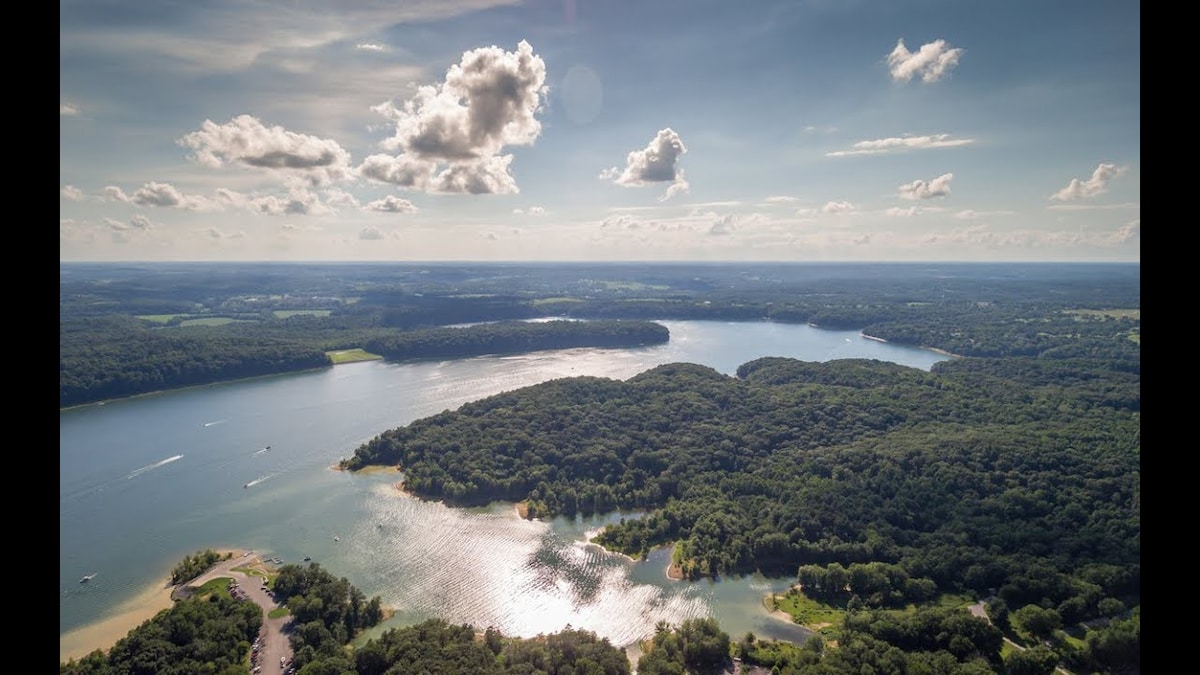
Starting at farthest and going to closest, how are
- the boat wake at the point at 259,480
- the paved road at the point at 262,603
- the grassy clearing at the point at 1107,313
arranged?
the grassy clearing at the point at 1107,313
the boat wake at the point at 259,480
the paved road at the point at 262,603

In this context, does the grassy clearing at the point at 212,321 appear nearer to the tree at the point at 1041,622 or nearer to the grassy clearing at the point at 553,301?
the grassy clearing at the point at 553,301

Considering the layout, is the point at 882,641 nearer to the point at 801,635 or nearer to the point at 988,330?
the point at 801,635

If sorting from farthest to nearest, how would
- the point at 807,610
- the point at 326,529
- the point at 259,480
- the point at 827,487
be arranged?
the point at 259,480 < the point at 827,487 < the point at 326,529 < the point at 807,610

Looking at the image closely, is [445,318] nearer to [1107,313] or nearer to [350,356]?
[350,356]

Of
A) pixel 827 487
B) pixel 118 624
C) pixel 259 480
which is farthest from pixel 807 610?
pixel 259 480

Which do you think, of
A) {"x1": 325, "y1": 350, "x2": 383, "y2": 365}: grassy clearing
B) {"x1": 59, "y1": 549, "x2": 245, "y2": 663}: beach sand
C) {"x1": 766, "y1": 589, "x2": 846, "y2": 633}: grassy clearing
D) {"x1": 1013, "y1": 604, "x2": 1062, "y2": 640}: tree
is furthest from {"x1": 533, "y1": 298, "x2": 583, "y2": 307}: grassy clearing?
{"x1": 1013, "y1": 604, "x2": 1062, "y2": 640}: tree

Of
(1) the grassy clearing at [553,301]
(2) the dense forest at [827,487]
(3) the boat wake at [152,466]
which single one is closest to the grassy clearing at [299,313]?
(2) the dense forest at [827,487]

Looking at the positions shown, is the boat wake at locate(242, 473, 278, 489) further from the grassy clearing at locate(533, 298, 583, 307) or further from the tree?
the grassy clearing at locate(533, 298, 583, 307)
